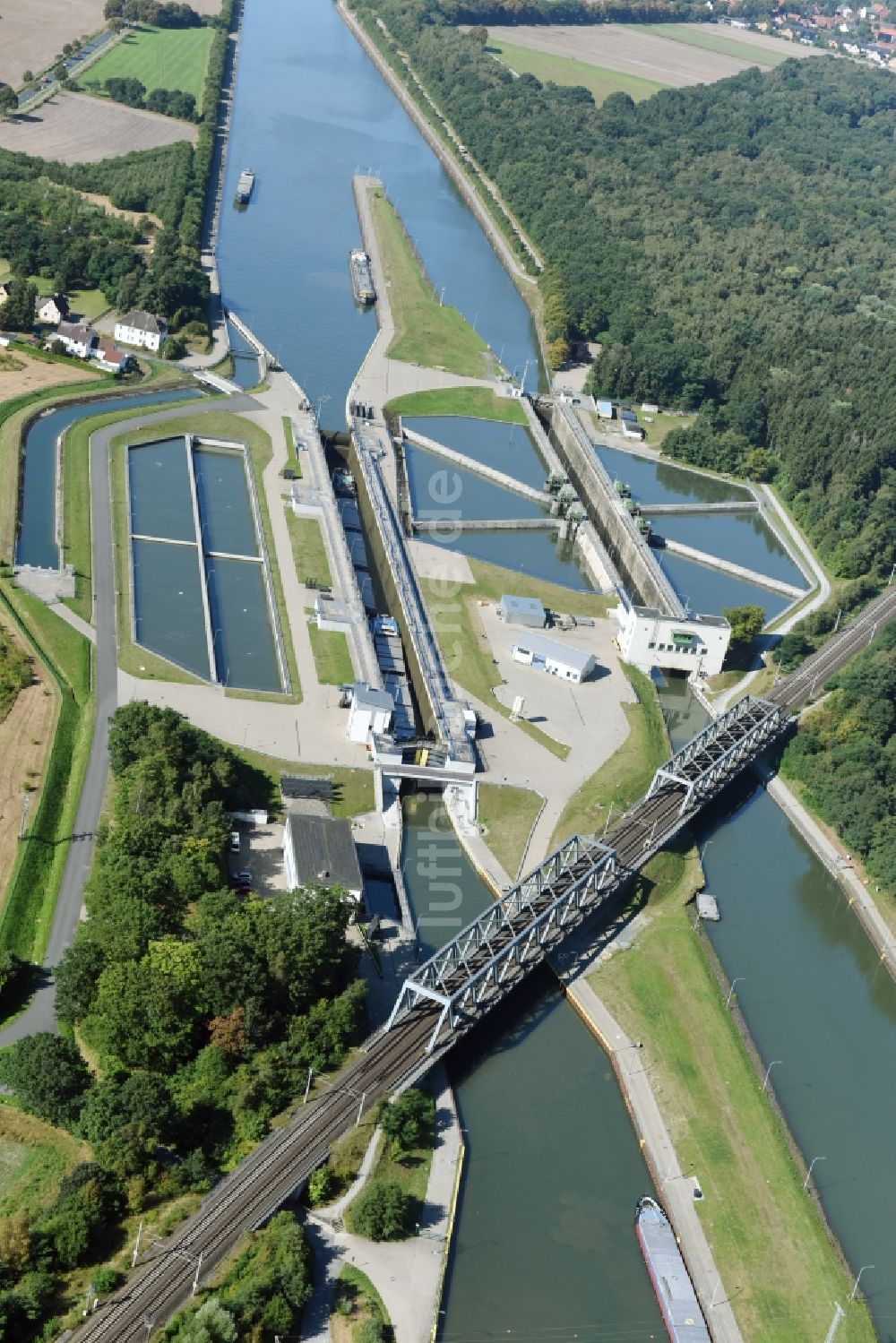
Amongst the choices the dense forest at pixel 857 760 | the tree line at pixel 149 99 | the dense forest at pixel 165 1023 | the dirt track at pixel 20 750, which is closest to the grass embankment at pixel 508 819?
the dense forest at pixel 165 1023

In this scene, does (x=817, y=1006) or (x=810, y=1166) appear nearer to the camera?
(x=810, y=1166)

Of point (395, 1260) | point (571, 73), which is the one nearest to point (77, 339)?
point (395, 1260)

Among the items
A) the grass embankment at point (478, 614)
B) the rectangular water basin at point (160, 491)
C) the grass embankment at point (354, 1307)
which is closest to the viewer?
the grass embankment at point (354, 1307)

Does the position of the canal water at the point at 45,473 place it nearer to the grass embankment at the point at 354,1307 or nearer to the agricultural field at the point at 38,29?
the grass embankment at the point at 354,1307

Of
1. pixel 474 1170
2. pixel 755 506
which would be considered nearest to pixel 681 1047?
pixel 474 1170

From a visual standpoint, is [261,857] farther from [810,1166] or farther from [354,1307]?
[810,1166]

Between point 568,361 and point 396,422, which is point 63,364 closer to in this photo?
point 396,422

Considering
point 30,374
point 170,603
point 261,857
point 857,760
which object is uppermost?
point 857,760
